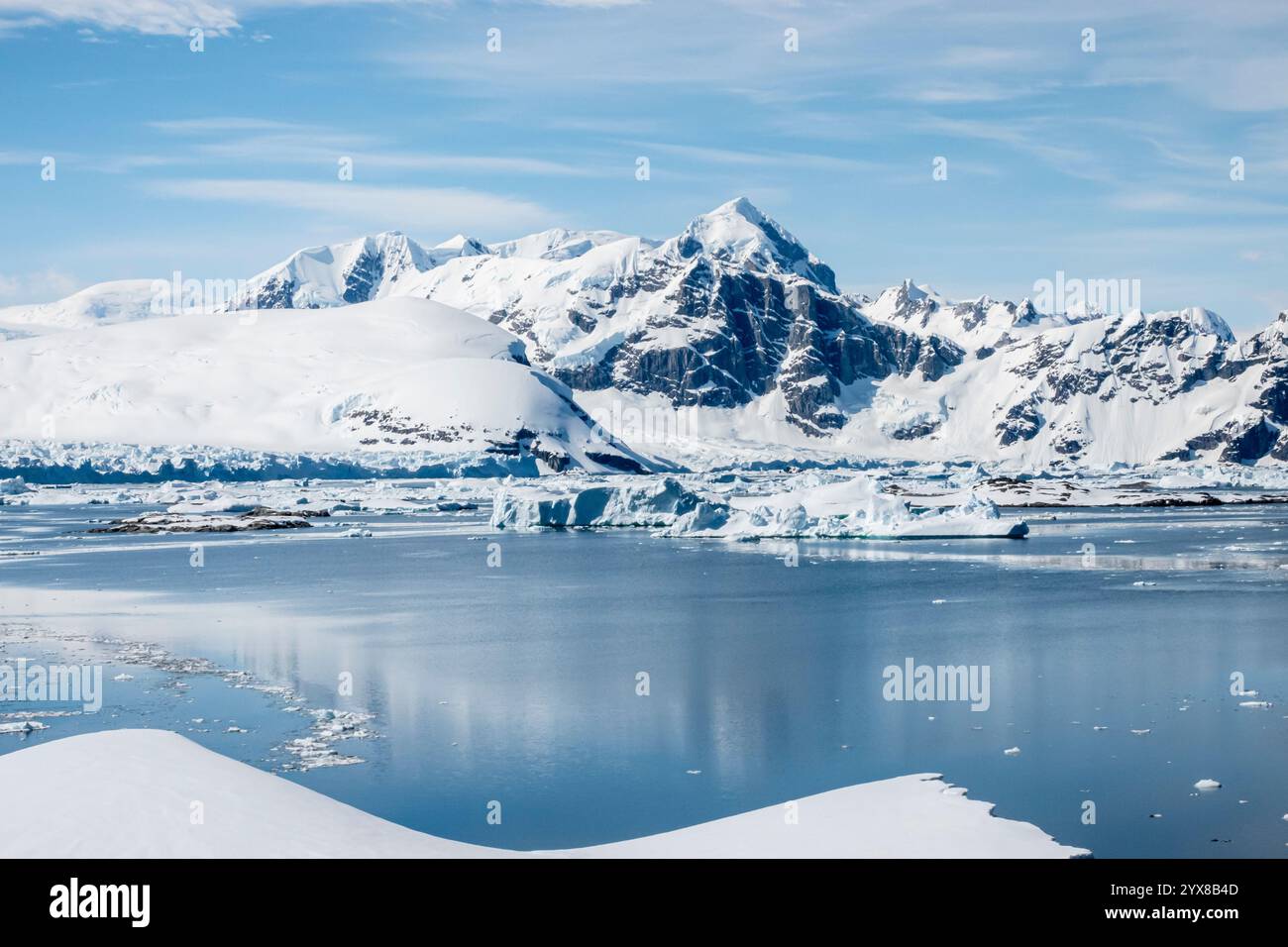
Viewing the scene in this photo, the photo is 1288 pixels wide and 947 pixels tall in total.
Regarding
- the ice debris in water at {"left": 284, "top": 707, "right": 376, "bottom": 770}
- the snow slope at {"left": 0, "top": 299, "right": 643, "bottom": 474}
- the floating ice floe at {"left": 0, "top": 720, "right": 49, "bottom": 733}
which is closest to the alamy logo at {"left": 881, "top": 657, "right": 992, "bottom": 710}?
the ice debris in water at {"left": 284, "top": 707, "right": 376, "bottom": 770}

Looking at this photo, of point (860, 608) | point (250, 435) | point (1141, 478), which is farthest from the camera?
point (250, 435)

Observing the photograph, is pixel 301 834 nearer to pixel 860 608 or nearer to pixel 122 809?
pixel 122 809

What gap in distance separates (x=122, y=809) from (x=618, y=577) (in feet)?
94.7

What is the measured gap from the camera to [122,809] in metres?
10.7

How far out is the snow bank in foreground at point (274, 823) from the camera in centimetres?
1012

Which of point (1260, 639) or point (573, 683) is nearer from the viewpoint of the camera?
point (573, 683)

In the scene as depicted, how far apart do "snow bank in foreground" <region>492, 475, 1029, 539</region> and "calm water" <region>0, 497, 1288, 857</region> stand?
887cm

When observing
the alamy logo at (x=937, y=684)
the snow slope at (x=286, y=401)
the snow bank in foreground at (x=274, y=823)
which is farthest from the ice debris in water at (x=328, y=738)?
the snow slope at (x=286, y=401)

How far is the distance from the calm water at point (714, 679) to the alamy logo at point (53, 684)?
0.49 meters

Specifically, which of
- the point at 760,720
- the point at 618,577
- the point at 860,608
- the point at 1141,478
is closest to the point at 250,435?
the point at 1141,478
